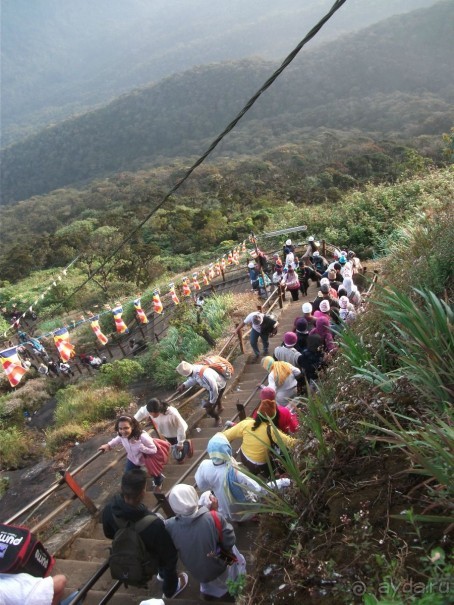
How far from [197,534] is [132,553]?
1.47 ft

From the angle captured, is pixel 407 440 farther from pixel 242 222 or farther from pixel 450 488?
pixel 242 222

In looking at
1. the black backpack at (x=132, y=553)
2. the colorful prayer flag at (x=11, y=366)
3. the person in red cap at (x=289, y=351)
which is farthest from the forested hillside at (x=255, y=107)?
the black backpack at (x=132, y=553)

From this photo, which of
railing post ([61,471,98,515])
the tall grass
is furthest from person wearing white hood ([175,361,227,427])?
the tall grass

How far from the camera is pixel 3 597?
2.58 metres

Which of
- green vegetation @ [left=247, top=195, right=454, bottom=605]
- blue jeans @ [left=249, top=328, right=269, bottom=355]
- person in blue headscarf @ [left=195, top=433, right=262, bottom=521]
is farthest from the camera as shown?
blue jeans @ [left=249, top=328, right=269, bottom=355]

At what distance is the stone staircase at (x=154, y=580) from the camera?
12.1 ft

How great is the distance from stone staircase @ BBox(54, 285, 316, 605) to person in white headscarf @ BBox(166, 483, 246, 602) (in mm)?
246

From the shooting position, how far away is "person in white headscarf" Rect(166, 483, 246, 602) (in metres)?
2.89

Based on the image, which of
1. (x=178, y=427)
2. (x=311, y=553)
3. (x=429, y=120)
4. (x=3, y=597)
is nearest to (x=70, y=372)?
(x=178, y=427)

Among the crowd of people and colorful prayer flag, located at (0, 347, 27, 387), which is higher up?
the crowd of people

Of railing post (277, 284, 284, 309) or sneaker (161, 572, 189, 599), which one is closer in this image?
sneaker (161, 572, 189, 599)

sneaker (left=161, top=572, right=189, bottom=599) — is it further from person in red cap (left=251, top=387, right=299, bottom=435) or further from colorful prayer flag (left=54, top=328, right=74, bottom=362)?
colorful prayer flag (left=54, top=328, right=74, bottom=362)

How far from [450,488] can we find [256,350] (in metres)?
6.53

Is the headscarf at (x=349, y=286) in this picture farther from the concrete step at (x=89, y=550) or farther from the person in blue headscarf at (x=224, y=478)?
the concrete step at (x=89, y=550)
